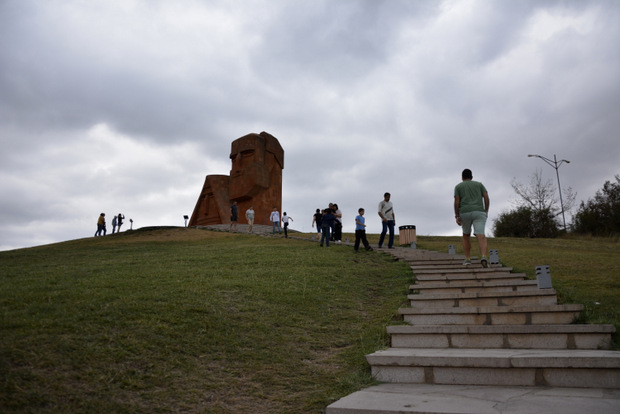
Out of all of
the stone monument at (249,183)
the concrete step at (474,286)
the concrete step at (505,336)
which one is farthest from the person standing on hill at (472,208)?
the stone monument at (249,183)

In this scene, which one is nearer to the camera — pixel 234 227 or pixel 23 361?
pixel 23 361

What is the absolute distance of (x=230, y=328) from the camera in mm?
5082

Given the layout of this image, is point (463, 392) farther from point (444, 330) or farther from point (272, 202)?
point (272, 202)

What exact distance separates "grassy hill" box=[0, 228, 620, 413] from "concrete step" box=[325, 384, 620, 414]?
1.43 ft

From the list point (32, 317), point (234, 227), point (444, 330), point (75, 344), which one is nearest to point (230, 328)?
point (75, 344)

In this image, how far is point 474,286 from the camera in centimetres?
722

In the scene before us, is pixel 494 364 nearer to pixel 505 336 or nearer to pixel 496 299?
pixel 505 336

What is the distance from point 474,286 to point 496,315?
1.88m

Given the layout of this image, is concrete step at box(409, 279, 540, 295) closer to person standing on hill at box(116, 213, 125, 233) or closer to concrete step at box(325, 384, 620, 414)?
concrete step at box(325, 384, 620, 414)

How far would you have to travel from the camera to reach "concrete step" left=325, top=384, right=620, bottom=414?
2879mm

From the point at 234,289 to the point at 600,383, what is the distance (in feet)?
15.9

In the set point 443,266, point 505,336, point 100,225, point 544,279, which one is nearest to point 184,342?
point 505,336

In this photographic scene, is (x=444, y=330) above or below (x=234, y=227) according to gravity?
below

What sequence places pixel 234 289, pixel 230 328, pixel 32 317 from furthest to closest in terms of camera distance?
1. pixel 234 289
2. pixel 230 328
3. pixel 32 317
